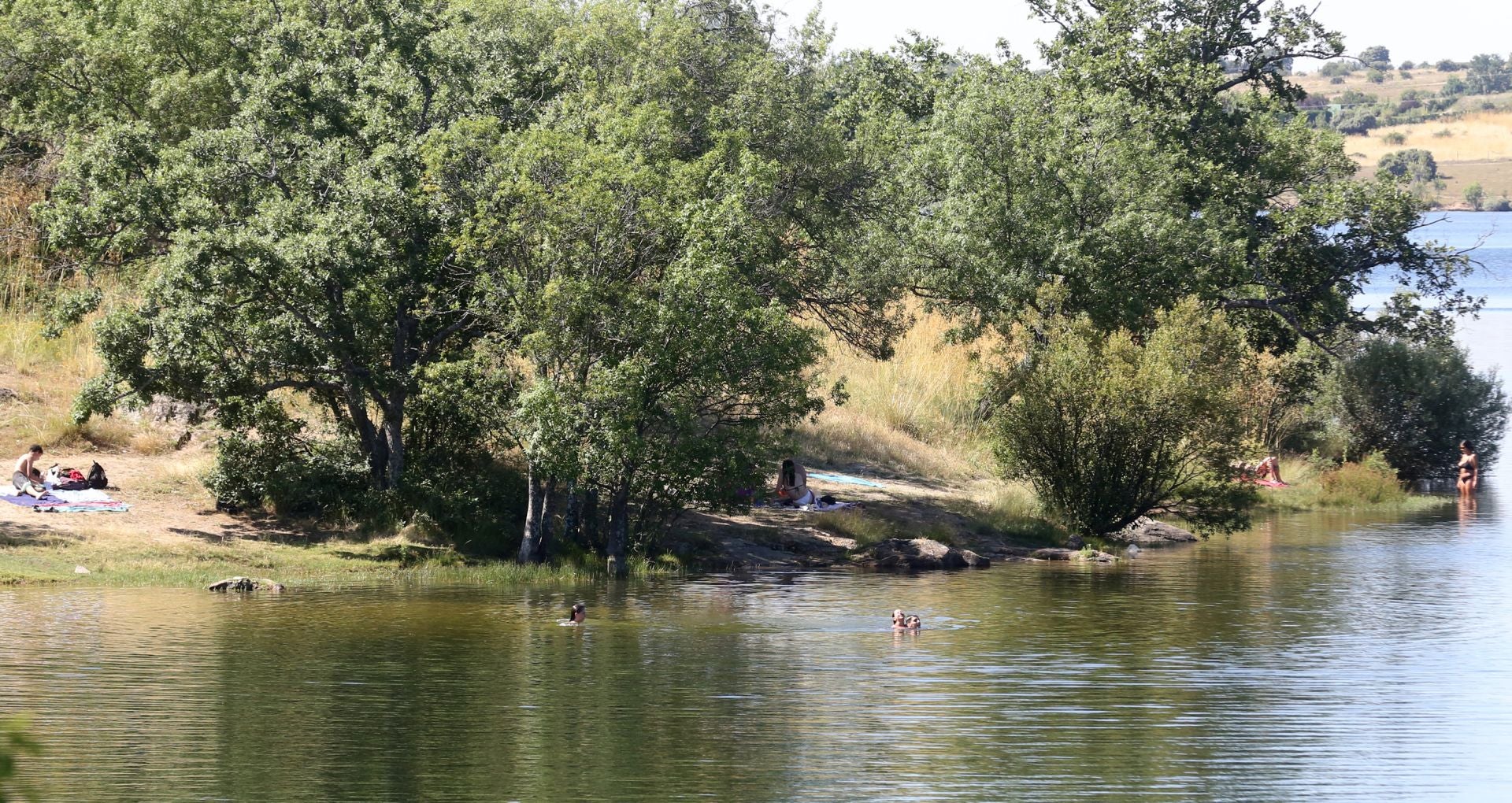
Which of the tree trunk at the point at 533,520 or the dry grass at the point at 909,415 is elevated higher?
the dry grass at the point at 909,415

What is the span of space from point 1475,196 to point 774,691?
633 feet

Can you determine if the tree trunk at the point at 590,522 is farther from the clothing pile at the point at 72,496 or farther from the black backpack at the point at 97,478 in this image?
the black backpack at the point at 97,478

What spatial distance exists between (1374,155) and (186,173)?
611 ft

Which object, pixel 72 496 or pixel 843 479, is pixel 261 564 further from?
pixel 843 479

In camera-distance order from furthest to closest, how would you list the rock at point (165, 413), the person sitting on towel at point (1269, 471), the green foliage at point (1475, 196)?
the green foliage at point (1475, 196) < the person sitting on towel at point (1269, 471) < the rock at point (165, 413)

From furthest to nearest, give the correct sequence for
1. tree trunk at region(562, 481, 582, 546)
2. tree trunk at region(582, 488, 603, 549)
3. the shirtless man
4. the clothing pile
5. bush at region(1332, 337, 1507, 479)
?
bush at region(1332, 337, 1507, 479) → tree trunk at region(582, 488, 603, 549) → tree trunk at region(562, 481, 582, 546) → the shirtless man → the clothing pile

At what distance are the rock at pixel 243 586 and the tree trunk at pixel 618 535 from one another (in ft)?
20.9

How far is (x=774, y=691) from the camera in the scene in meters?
20.1

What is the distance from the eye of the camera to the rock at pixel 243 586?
26984mm

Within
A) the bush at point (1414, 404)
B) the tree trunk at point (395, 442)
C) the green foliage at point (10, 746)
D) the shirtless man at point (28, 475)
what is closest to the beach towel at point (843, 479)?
the tree trunk at point (395, 442)

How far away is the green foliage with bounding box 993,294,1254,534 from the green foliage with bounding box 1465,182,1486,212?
172 meters

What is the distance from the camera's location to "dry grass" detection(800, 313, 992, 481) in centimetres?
4281

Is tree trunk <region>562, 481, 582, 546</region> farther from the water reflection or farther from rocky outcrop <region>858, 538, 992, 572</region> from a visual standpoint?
rocky outcrop <region>858, 538, 992, 572</region>

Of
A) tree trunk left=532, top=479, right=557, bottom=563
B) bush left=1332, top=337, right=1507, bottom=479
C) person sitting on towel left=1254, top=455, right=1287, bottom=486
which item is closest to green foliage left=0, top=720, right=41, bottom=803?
tree trunk left=532, top=479, right=557, bottom=563
